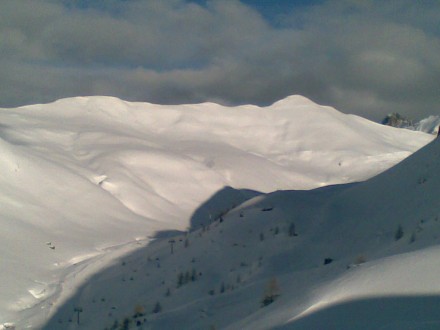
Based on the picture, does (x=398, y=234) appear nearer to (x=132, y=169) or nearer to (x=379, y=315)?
(x=379, y=315)

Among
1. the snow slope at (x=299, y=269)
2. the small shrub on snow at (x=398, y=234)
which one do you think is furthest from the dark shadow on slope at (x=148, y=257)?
the small shrub on snow at (x=398, y=234)

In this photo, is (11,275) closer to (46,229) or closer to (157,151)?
(46,229)

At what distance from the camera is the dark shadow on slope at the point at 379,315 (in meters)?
4.60

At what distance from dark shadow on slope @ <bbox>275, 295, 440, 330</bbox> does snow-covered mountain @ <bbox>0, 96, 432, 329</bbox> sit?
21.1 ft

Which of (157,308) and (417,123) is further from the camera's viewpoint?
(417,123)

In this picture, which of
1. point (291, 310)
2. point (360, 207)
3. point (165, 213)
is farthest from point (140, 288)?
point (165, 213)

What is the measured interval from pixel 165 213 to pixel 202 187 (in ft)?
18.3

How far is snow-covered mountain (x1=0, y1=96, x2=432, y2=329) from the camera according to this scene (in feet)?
52.0

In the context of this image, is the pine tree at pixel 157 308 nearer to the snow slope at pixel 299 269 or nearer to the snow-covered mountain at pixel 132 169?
the snow slope at pixel 299 269

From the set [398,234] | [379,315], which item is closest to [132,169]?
[398,234]

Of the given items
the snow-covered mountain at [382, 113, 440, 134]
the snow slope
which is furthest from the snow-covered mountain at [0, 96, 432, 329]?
the snow-covered mountain at [382, 113, 440, 134]

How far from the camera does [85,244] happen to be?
18.9 m

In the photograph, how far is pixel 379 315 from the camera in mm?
4910

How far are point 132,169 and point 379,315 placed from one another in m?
27.4
